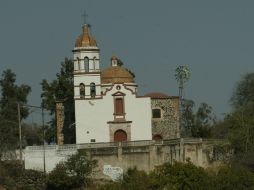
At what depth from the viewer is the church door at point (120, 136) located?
94.3 m

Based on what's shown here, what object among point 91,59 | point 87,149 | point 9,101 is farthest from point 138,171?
point 9,101

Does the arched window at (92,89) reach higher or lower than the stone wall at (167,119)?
higher

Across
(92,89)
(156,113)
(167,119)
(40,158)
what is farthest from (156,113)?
(40,158)

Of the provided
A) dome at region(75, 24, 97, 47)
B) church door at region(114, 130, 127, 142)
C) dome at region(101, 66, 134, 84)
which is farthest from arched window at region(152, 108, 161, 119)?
dome at region(75, 24, 97, 47)

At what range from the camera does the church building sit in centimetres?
9412

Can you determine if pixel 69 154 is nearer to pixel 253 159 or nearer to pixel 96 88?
pixel 96 88

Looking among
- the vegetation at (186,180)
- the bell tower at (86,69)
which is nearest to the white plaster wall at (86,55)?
the bell tower at (86,69)

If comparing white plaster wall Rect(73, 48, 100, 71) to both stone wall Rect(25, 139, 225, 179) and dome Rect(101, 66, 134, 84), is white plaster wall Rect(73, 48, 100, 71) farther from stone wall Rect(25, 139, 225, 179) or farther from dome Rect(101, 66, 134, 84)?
stone wall Rect(25, 139, 225, 179)

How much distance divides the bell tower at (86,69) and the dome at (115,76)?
1418 millimetres

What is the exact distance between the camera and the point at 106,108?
310 feet

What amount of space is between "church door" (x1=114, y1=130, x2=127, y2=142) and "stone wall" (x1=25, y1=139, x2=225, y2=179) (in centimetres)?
313

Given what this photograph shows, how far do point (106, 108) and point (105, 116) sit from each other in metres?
0.59

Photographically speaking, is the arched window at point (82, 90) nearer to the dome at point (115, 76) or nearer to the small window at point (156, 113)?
the dome at point (115, 76)

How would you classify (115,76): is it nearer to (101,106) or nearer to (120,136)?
(101,106)
